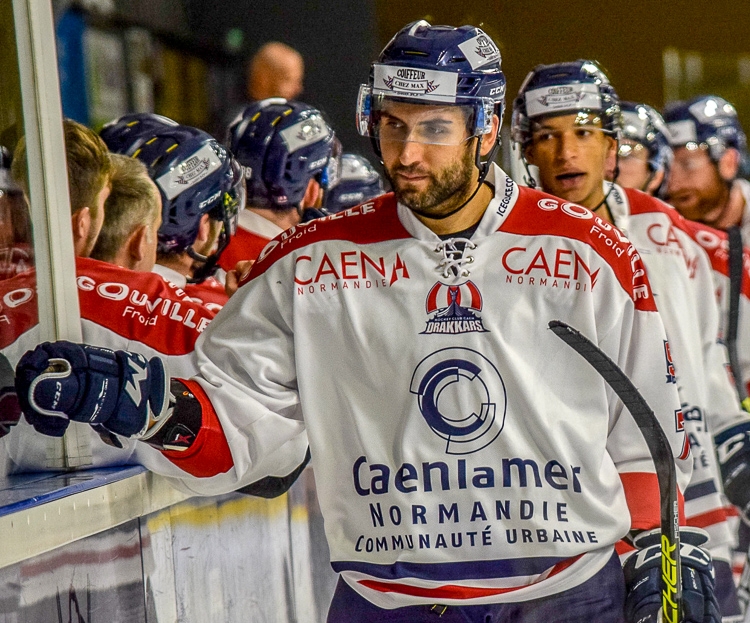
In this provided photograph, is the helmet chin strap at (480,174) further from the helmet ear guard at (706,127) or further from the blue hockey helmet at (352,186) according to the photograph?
the helmet ear guard at (706,127)

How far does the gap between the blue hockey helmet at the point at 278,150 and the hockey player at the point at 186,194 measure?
1.26 ft

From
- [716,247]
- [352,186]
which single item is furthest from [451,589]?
[352,186]

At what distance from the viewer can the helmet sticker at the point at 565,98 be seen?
288 centimetres

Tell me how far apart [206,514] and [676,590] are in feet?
2.77

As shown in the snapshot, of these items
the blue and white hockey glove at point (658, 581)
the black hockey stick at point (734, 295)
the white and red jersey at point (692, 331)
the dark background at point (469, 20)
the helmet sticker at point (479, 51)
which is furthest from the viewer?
the dark background at point (469, 20)

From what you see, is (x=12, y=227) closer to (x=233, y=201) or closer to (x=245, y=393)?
(x=245, y=393)

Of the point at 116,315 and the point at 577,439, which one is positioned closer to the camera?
the point at 577,439

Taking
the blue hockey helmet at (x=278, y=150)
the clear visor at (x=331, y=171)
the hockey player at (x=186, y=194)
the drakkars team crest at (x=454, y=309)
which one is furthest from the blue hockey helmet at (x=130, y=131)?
the drakkars team crest at (x=454, y=309)

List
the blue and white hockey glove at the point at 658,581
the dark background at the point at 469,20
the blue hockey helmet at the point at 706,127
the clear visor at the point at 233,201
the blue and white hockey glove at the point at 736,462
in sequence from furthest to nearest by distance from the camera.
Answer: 1. the dark background at the point at 469,20
2. the blue hockey helmet at the point at 706,127
3. the blue and white hockey glove at the point at 736,462
4. the clear visor at the point at 233,201
5. the blue and white hockey glove at the point at 658,581

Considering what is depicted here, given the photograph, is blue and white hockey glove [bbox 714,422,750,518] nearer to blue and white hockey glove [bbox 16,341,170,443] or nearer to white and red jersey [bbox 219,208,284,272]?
white and red jersey [bbox 219,208,284,272]

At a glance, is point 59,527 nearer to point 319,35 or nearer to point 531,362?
point 531,362

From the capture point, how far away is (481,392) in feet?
5.89

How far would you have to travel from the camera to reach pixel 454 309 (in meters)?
1.82

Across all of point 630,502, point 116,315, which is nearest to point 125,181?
point 116,315
